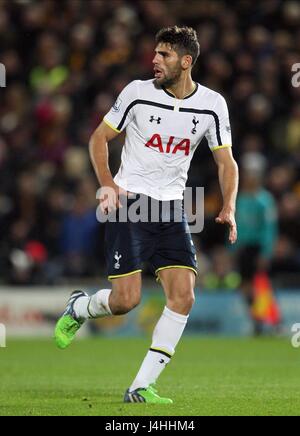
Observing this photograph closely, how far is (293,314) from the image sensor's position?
1540 cm

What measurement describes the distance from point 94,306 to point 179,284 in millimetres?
756

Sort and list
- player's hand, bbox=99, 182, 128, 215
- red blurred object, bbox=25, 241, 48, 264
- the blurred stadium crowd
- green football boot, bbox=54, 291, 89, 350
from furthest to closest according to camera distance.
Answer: the blurred stadium crowd < red blurred object, bbox=25, 241, 48, 264 < green football boot, bbox=54, 291, 89, 350 < player's hand, bbox=99, 182, 128, 215

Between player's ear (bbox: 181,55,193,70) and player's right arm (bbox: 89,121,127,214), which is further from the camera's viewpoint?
player's ear (bbox: 181,55,193,70)

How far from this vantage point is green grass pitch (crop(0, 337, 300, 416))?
767 centimetres

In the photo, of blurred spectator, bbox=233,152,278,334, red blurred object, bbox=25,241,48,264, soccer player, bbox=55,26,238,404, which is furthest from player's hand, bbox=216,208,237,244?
red blurred object, bbox=25,241,48,264

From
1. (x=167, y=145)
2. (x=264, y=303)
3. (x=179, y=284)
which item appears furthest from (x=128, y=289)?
(x=264, y=303)

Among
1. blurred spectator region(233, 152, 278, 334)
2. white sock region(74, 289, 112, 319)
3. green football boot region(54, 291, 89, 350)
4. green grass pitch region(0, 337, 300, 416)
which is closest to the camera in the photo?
green grass pitch region(0, 337, 300, 416)

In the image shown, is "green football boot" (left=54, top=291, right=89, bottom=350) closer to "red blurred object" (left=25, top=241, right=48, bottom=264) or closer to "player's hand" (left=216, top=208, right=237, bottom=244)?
"player's hand" (left=216, top=208, right=237, bottom=244)

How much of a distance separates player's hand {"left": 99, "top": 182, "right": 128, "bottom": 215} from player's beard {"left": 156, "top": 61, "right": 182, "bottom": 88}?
2.59ft

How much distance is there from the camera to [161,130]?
832 centimetres

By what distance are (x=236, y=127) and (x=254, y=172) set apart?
2.01 metres

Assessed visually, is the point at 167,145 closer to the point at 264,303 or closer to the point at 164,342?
the point at 164,342

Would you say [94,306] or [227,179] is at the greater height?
[227,179]
